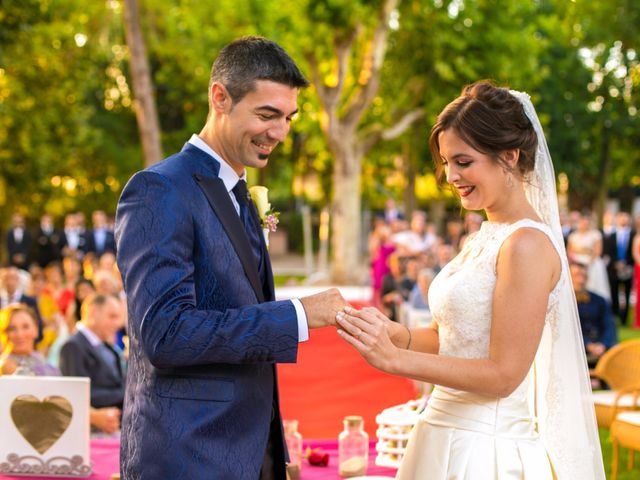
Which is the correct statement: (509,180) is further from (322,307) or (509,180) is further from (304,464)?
(304,464)

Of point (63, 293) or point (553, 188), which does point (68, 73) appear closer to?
point (63, 293)

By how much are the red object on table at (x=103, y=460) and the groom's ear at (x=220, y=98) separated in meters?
2.05

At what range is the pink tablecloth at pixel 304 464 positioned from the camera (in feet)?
12.9

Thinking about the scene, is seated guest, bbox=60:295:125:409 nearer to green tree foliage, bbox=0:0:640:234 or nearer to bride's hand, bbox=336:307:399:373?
bride's hand, bbox=336:307:399:373

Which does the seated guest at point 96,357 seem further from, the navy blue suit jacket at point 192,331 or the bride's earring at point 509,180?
the bride's earring at point 509,180

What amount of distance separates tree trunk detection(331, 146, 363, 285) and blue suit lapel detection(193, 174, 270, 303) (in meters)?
18.8

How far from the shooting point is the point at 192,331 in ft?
7.71

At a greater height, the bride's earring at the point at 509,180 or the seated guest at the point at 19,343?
the bride's earring at the point at 509,180

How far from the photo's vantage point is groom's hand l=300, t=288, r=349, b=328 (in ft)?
8.34

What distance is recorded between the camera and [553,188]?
341 centimetres

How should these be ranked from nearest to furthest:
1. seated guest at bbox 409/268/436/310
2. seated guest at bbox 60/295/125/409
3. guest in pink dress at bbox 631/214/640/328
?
seated guest at bbox 60/295/125/409, seated guest at bbox 409/268/436/310, guest in pink dress at bbox 631/214/640/328

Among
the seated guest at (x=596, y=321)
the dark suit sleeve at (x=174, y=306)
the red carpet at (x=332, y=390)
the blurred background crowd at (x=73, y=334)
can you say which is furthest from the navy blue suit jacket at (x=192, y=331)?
the seated guest at (x=596, y=321)

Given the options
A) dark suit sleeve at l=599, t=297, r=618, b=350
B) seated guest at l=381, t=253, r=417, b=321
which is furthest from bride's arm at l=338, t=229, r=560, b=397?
seated guest at l=381, t=253, r=417, b=321

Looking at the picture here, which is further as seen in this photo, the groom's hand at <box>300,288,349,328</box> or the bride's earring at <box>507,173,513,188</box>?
the bride's earring at <box>507,173,513,188</box>
